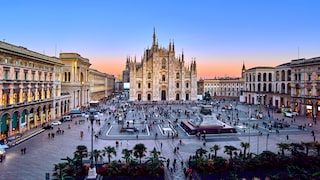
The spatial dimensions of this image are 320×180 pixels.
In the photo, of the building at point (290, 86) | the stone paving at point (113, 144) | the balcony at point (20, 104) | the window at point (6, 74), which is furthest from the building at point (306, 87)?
the window at point (6, 74)

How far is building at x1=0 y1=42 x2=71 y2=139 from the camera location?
30.9 m

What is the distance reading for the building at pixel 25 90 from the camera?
3086cm

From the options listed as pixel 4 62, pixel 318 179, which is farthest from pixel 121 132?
pixel 318 179

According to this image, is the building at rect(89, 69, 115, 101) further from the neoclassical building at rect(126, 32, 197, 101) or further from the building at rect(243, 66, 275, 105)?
the building at rect(243, 66, 275, 105)

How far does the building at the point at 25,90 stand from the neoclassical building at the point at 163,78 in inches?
1783

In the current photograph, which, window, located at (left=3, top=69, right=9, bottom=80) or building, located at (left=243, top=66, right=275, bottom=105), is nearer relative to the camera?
window, located at (left=3, top=69, right=9, bottom=80)

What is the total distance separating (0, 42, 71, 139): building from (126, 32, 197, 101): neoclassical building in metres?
45.3

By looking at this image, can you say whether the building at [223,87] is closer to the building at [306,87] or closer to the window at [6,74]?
the building at [306,87]

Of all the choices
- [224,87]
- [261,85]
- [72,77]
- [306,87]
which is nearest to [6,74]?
[72,77]

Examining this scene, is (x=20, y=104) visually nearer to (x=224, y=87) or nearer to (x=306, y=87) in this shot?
(x=306, y=87)

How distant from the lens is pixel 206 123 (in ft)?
124

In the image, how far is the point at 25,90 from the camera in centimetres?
3597

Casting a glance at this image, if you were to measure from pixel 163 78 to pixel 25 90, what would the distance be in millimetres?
63246

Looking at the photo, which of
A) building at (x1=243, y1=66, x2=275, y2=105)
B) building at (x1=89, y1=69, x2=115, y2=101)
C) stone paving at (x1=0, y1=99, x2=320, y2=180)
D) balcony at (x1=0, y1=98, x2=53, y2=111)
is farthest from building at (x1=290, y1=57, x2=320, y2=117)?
building at (x1=89, y1=69, x2=115, y2=101)
